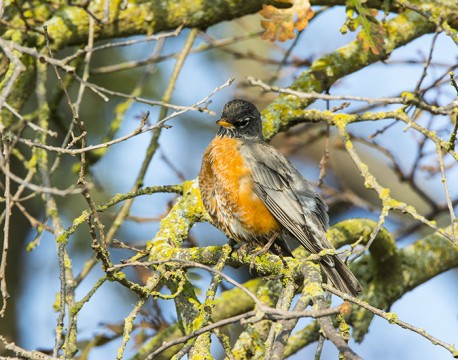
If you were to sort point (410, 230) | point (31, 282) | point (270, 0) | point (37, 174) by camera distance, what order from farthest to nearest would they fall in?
point (31, 282), point (410, 230), point (270, 0), point (37, 174)

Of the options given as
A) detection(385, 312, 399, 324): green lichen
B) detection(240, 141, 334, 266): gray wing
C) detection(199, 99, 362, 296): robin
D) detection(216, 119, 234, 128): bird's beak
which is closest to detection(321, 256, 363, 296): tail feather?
detection(199, 99, 362, 296): robin

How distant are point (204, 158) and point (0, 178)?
2.18 meters

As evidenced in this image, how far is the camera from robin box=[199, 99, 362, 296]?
14.6 ft

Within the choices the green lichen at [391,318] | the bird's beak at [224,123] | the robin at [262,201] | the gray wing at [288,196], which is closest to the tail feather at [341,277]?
the robin at [262,201]

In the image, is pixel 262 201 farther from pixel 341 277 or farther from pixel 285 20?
pixel 285 20

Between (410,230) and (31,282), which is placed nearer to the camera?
(410,230)

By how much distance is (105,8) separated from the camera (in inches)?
188

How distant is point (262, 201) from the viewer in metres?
4.64

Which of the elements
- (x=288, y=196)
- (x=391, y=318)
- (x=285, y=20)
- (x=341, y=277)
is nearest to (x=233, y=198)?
(x=288, y=196)

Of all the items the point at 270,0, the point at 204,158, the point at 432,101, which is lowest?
the point at 204,158

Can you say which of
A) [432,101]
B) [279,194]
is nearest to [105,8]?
[279,194]

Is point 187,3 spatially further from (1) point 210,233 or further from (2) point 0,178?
(1) point 210,233

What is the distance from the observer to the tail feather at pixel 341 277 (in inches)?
164

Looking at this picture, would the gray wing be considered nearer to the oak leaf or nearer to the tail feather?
the tail feather
